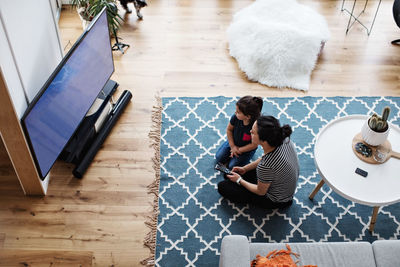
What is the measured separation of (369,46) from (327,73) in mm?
658

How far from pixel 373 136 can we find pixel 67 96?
1940 mm

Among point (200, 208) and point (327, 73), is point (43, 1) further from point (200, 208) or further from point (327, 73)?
point (327, 73)

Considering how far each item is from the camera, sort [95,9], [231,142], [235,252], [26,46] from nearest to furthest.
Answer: [235,252], [26,46], [231,142], [95,9]

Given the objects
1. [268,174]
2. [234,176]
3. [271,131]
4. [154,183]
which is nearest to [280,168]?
[268,174]

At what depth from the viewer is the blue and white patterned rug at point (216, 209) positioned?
2715mm

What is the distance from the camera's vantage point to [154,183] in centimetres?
300

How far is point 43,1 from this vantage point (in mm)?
2688

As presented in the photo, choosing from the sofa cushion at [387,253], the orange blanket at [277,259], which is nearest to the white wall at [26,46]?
the orange blanket at [277,259]

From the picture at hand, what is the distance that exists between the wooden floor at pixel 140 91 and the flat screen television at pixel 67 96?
37cm

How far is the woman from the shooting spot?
2.40 m

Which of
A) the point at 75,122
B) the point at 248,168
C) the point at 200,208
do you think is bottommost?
the point at 200,208

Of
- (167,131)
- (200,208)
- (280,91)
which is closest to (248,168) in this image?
(200,208)

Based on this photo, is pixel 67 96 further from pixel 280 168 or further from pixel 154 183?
pixel 280 168

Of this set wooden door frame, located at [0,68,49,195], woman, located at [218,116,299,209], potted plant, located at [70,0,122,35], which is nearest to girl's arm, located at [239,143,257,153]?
woman, located at [218,116,299,209]
